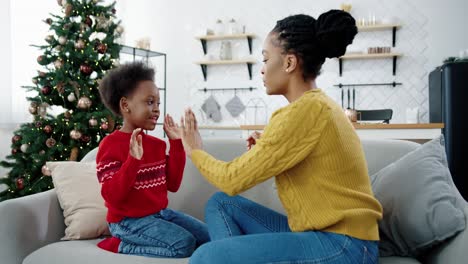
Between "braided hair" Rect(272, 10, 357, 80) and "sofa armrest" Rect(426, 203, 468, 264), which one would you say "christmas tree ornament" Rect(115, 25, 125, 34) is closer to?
"braided hair" Rect(272, 10, 357, 80)

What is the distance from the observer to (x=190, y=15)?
5.80 metres

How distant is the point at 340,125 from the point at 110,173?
0.84 metres

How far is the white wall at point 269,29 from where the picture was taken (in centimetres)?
496

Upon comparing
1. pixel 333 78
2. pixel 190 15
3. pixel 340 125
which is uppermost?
pixel 190 15

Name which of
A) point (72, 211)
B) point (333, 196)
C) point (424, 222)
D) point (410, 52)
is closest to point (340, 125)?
point (333, 196)

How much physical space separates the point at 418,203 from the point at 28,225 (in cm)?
141

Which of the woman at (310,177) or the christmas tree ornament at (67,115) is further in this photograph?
the christmas tree ornament at (67,115)

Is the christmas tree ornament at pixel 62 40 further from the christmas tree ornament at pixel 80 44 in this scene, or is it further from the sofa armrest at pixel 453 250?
the sofa armrest at pixel 453 250

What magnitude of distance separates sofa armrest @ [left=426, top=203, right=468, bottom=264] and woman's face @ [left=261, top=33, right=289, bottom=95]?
0.69m

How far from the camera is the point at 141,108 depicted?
1679 millimetres

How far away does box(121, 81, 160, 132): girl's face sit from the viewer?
1.68m

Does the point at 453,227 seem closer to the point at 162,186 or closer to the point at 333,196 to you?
the point at 333,196

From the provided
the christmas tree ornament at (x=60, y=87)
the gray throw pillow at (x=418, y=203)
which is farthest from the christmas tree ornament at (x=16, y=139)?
the gray throw pillow at (x=418, y=203)

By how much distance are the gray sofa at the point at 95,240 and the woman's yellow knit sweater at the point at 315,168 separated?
371 mm
